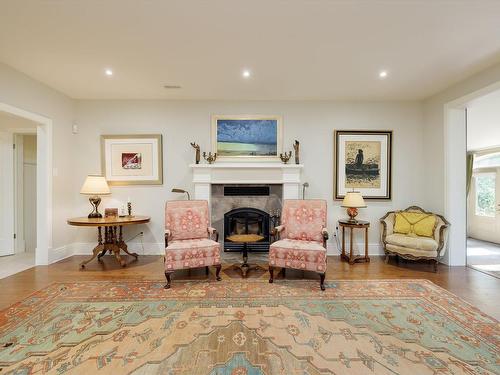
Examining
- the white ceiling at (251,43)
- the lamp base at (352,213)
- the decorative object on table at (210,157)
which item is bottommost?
the lamp base at (352,213)

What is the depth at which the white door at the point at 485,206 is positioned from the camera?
563 cm

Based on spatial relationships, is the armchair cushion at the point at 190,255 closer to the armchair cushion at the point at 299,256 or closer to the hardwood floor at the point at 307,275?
the hardwood floor at the point at 307,275

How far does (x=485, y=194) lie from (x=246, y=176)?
6015 millimetres

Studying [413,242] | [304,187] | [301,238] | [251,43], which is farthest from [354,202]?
[251,43]

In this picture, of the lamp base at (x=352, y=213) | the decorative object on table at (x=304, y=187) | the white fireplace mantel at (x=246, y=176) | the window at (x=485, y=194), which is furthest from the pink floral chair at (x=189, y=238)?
the window at (x=485, y=194)

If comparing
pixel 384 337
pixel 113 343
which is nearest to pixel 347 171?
pixel 384 337

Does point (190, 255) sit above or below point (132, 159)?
below

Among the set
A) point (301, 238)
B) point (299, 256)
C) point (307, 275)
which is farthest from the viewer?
point (301, 238)

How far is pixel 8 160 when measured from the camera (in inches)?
176

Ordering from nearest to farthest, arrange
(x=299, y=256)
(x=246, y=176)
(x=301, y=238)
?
(x=299, y=256), (x=301, y=238), (x=246, y=176)

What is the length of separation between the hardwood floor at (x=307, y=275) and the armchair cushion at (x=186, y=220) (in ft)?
1.80

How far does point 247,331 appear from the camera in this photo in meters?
2.14

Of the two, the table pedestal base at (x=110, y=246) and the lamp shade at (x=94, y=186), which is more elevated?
the lamp shade at (x=94, y=186)

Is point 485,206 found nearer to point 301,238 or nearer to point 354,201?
point 354,201
